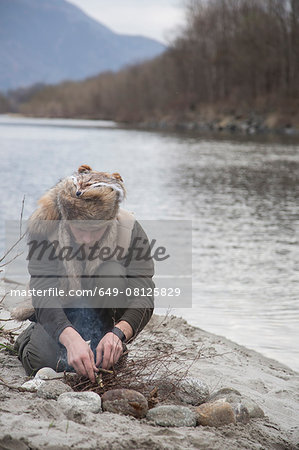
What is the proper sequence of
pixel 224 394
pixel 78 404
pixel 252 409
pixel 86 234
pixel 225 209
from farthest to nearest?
pixel 225 209 < pixel 224 394 < pixel 252 409 < pixel 86 234 < pixel 78 404

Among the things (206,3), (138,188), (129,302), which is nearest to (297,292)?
(129,302)

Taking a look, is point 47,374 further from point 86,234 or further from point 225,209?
point 225,209

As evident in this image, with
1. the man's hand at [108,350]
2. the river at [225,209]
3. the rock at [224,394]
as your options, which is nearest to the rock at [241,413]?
the rock at [224,394]

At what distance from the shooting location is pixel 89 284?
3.54 m

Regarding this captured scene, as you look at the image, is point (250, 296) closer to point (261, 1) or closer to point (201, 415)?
point (201, 415)

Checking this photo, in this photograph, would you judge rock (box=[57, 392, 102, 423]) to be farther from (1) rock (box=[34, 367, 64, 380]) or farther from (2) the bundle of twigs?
(1) rock (box=[34, 367, 64, 380])

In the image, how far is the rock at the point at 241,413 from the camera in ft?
11.1

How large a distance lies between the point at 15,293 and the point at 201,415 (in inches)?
123

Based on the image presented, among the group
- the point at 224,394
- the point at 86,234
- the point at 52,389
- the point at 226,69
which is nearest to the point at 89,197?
the point at 86,234

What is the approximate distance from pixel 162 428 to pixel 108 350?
508 mm

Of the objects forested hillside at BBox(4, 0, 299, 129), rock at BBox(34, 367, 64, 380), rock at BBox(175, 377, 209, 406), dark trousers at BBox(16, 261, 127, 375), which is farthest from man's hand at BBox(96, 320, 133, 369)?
forested hillside at BBox(4, 0, 299, 129)

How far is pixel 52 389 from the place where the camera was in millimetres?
3229

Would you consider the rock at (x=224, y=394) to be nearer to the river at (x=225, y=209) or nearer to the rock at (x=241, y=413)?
the rock at (x=241, y=413)

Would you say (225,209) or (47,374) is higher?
(47,374)
